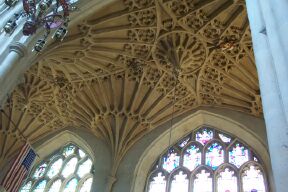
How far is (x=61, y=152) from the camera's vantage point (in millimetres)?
15555

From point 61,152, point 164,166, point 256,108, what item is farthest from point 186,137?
point 61,152

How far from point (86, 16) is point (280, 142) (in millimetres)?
8296

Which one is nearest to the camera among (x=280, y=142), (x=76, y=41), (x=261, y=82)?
(x=280, y=142)

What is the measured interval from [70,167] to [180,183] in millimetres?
4391

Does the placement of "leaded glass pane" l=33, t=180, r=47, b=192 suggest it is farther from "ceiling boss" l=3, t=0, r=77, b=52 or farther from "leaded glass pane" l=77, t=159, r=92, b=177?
"ceiling boss" l=3, t=0, r=77, b=52

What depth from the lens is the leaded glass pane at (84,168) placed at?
14234mm

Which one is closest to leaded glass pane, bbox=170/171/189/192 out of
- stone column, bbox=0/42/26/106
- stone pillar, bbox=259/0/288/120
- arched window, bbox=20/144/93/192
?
arched window, bbox=20/144/93/192

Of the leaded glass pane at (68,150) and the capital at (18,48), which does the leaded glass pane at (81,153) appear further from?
the capital at (18,48)

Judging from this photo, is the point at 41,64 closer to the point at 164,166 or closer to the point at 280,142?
the point at 164,166

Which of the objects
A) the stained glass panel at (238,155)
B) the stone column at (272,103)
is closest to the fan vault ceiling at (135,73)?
the stained glass panel at (238,155)

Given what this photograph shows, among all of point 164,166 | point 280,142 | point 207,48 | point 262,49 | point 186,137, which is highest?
point 207,48

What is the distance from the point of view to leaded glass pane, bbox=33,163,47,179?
14883 millimetres

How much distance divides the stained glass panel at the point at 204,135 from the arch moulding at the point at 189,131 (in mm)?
221

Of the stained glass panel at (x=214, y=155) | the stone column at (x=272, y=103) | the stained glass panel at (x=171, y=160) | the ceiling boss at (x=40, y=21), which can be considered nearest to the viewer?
the stone column at (x=272, y=103)
